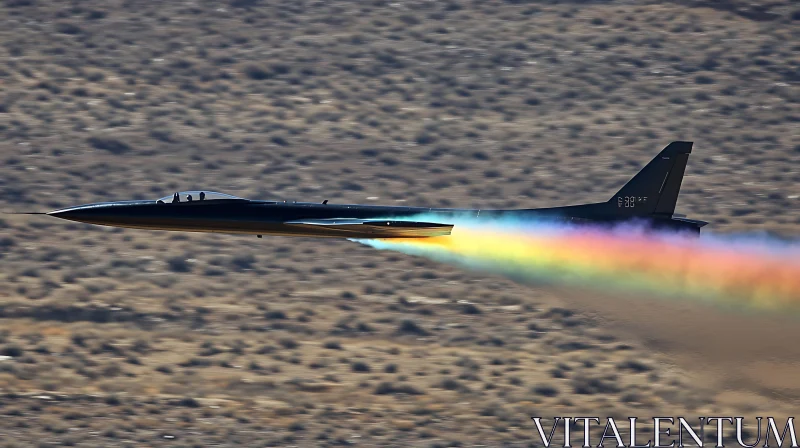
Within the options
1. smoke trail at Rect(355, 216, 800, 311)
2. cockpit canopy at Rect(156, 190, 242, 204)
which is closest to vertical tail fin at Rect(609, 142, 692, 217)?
smoke trail at Rect(355, 216, 800, 311)

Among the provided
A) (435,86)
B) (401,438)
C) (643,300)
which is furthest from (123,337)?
(435,86)

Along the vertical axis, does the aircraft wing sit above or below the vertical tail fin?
below

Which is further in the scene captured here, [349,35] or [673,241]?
[349,35]

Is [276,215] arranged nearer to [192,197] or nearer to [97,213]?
[192,197]

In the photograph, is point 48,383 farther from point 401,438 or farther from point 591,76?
point 591,76

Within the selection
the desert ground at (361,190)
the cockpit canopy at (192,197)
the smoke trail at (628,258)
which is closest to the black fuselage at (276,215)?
the cockpit canopy at (192,197)

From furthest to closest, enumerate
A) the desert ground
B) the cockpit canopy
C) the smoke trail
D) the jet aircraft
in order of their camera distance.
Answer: the desert ground → the smoke trail → the cockpit canopy → the jet aircraft

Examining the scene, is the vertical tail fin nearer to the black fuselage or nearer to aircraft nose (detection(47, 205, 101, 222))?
the black fuselage
